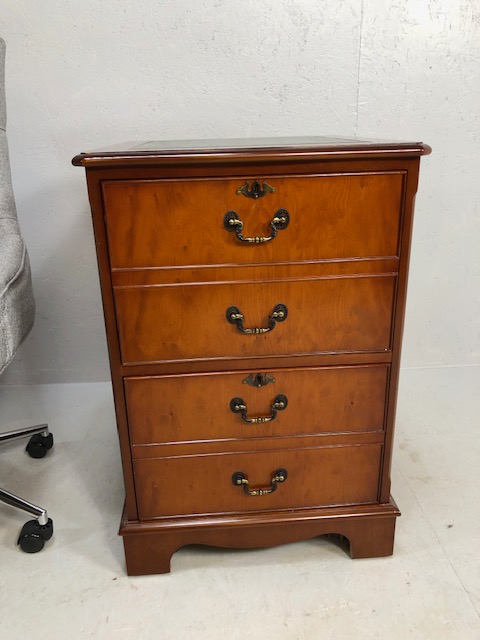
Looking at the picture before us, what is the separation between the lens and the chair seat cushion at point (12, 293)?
1206 millimetres

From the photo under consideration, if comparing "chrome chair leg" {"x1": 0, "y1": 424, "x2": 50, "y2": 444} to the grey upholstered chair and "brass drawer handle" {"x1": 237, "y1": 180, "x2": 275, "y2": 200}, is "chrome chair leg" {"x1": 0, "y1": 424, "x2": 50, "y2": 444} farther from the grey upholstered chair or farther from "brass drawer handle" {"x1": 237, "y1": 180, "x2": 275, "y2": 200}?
"brass drawer handle" {"x1": 237, "y1": 180, "x2": 275, "y2": 200}

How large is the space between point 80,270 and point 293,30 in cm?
110

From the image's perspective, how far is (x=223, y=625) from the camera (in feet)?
3.76

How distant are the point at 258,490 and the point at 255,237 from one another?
60 cm

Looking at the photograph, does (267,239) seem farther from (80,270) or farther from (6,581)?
(80,270)

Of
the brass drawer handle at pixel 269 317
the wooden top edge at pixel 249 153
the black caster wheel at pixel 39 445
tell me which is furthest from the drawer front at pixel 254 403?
the black caster wheel at pixel 39 445

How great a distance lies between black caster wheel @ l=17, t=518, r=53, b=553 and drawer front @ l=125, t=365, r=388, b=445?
391 mm

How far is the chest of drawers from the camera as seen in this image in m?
1.02

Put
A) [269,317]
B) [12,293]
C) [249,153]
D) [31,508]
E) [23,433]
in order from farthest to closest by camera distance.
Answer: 1. [23,433]
2. [31,508]
3. [12,293]
4. [269,317]
5. [249,153]

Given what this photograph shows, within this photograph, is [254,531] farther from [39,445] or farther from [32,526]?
[39,445]

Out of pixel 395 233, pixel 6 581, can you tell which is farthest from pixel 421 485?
pixel 6 581

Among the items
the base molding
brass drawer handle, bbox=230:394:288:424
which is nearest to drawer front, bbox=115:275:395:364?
brass drawer handle, bbox=230:394:288:424

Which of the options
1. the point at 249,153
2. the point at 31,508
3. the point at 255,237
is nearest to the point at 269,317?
the point at 255,237

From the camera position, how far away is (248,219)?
3.42 feet
